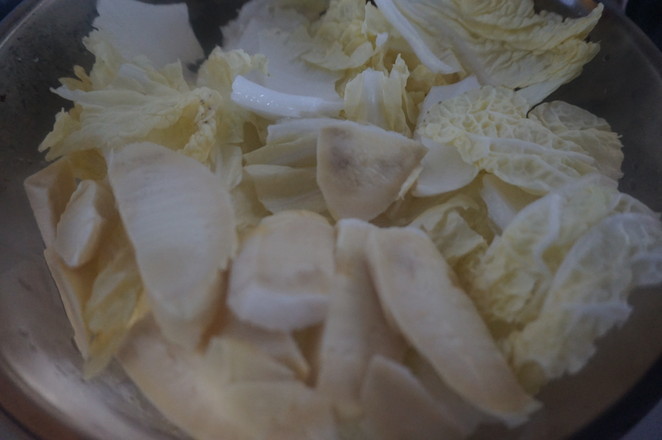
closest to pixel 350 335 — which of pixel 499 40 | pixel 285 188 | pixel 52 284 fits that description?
pixel 285 188

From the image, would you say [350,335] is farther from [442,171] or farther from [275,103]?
[275,103]

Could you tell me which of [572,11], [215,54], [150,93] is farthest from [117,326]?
[572,11]

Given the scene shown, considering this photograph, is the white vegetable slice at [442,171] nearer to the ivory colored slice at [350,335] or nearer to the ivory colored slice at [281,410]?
the ivory colored slice at [350,335]

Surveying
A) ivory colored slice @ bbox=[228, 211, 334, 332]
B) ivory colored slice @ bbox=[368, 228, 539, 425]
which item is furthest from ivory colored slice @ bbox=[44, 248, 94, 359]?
ivory colored slice @ bbox=[368, 228, 539, 425]

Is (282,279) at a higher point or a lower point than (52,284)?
higher

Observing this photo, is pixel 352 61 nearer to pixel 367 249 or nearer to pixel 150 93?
pixel 150 93

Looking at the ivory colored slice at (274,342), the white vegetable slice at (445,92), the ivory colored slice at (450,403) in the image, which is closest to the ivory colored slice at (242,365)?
the ivory colored slice at (274,342)
